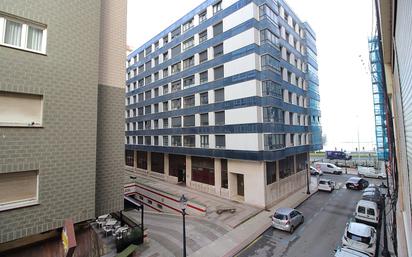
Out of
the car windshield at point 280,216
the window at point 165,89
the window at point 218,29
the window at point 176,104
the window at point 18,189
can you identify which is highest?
the window at point 218,29

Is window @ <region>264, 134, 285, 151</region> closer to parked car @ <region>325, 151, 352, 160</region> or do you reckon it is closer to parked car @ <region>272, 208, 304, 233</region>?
parked car @ <region>272, 208, 304, 233</region>

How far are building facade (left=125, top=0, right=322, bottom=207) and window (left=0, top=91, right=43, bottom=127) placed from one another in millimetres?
17083

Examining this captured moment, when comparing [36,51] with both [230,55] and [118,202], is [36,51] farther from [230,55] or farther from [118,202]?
[230,55]

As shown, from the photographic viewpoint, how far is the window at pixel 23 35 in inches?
261

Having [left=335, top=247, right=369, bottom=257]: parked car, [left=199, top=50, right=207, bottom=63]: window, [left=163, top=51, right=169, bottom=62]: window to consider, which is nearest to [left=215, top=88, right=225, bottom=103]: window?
[left=199, top=50, right=207, bottom=63]: window

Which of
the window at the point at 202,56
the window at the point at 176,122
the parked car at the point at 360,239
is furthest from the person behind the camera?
the window at the point at 176,122

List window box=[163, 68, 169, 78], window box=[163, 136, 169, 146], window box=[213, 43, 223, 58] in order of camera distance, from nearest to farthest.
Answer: window box=[213, 43, 223, 58], window box=[163, 136, 169, 146], window box=[163, 68, 169, 78]

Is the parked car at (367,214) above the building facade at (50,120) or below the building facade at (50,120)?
below

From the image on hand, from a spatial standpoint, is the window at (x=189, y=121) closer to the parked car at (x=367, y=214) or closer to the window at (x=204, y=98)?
the window at (x=204, y=98)

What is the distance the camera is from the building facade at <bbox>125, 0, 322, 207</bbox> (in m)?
21.2

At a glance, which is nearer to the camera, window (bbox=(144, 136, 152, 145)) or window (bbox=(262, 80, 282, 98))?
window (bbox=(262, 80, 282, 98))

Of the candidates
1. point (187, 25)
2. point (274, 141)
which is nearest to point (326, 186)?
point (274, 141)

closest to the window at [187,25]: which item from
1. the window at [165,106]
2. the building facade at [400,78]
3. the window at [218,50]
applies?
the window at [218,50]

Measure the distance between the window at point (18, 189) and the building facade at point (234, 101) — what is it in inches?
672
